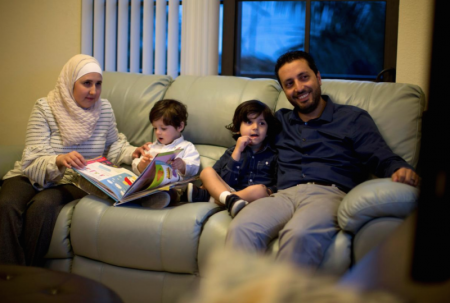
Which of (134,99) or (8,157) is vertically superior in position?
(134,99)

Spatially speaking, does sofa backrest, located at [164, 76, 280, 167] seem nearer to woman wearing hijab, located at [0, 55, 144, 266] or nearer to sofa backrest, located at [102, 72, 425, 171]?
sofa backrest, located at [102, 72, 425, 171]

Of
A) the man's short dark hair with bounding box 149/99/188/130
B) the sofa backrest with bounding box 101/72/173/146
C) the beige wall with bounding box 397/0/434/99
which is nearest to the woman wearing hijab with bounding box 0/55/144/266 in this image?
the sofa backrest with bounding box 101/72/173/146

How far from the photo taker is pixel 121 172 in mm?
2223

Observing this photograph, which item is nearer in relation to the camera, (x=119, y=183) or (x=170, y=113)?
(x=119, y=183)

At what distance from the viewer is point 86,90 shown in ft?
7.82

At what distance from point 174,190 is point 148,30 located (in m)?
1.60

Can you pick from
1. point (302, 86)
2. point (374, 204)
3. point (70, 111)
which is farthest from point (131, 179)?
point (374, 204)

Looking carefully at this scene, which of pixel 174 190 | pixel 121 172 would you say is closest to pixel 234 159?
pixel 174 190

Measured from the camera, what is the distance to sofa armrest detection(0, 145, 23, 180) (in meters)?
2.44

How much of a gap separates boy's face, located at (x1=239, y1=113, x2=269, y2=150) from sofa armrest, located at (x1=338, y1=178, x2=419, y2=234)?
66 centimetres

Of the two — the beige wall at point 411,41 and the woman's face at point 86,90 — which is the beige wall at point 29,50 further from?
the beige wall at point 411,41

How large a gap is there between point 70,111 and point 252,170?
3.13ft

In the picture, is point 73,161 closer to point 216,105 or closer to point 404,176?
point 216,105

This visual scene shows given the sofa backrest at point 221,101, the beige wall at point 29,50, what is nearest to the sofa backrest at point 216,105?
the sofa backrest at point 221,101
